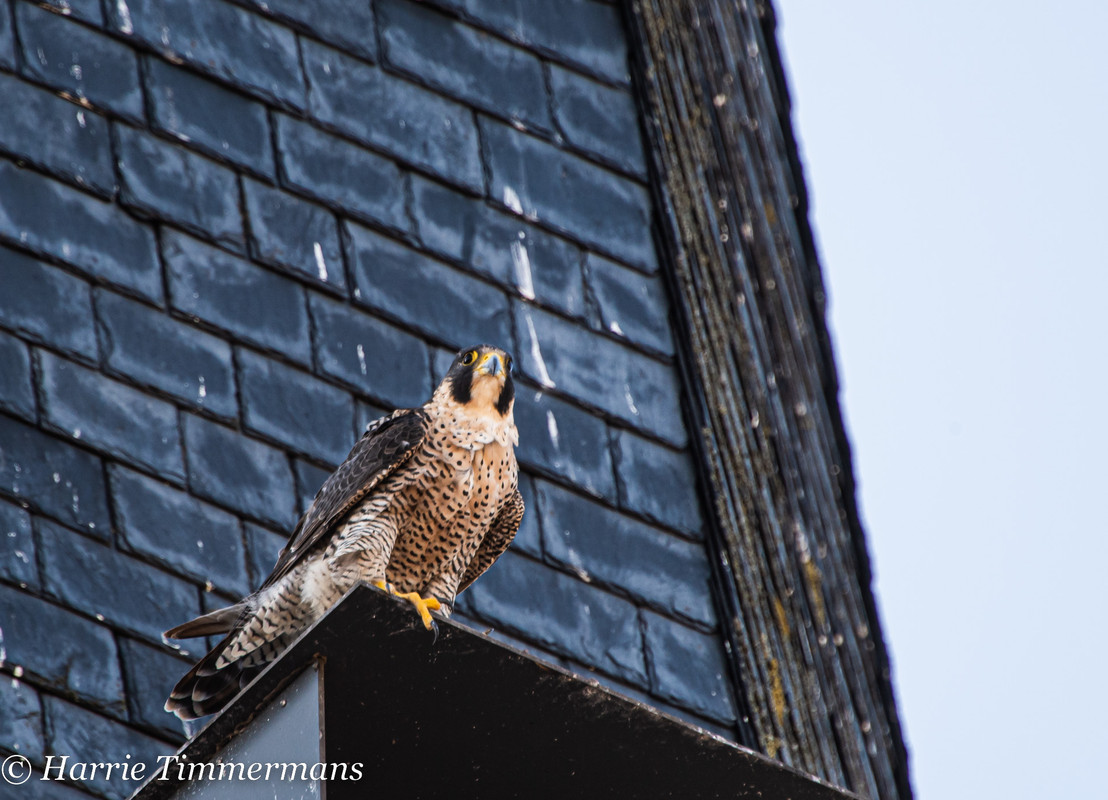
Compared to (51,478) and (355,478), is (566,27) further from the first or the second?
(51,478)

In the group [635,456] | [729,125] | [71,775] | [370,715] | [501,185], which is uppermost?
[729,125]

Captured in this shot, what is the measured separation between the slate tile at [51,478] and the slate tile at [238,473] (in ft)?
0.90

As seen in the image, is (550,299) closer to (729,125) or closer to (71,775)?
(729,125)

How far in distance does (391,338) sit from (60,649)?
1.49 metres

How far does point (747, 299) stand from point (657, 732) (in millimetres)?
3938

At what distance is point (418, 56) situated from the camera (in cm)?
606

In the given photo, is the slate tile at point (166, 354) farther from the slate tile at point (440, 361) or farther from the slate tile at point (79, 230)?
the slate tile at point (440, 361)

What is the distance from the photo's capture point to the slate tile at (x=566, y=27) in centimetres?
629

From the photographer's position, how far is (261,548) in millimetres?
4902

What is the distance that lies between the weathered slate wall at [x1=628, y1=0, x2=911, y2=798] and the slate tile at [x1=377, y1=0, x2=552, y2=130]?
497 mm

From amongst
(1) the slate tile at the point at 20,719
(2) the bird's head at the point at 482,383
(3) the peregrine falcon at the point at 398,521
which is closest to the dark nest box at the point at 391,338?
(1) the slate tile at the point at 20,719

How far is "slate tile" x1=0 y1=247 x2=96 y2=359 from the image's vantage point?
4797 mm

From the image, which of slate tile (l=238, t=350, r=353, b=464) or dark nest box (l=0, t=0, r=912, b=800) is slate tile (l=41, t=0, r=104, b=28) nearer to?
dark nest box (l=0, t=0, r=912, b=800)

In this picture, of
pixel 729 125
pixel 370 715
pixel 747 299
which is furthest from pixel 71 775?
pixel 729 125
